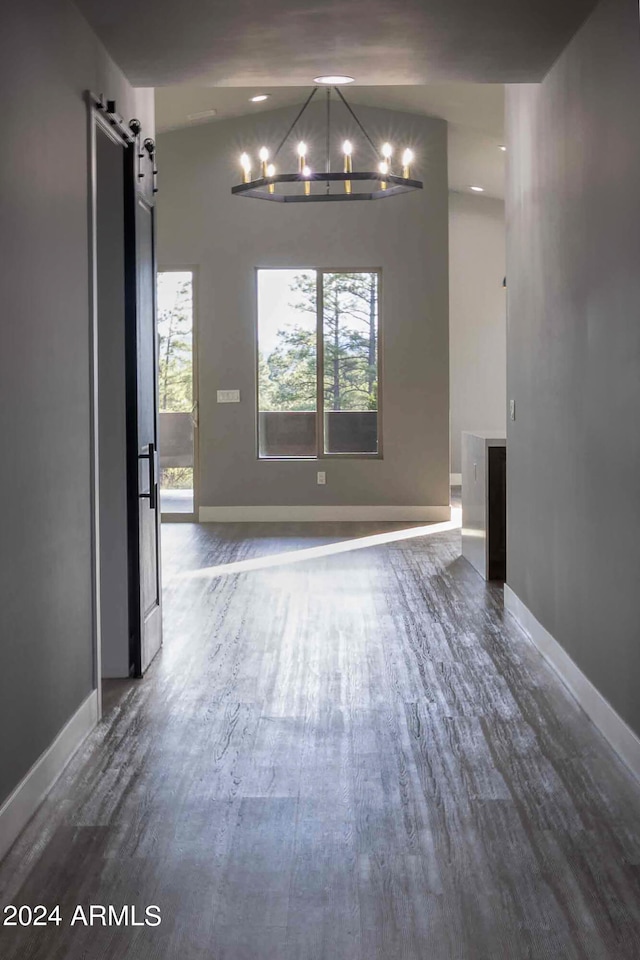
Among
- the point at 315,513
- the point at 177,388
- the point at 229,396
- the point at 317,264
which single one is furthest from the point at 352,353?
the point at 177,388

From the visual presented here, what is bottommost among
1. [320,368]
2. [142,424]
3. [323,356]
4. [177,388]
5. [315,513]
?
[315,513]

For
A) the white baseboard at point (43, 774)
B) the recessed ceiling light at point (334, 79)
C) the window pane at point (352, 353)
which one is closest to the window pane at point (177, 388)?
the window pane at point (352, 353)

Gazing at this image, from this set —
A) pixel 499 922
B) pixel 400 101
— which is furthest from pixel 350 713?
pixel 400 101

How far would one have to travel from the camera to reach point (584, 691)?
3740 millimetres

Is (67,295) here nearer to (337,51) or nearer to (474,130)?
(337,51)

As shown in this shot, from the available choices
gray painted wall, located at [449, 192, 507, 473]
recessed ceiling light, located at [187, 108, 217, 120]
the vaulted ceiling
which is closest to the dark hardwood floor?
the vaulted ceiling

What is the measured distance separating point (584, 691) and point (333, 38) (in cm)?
265

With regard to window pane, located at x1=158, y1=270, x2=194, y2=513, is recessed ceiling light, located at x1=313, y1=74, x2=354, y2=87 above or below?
above

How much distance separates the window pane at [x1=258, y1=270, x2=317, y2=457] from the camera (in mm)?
9469

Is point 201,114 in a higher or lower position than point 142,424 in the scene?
higher

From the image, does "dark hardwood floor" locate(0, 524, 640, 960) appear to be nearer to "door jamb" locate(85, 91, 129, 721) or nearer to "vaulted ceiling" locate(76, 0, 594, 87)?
"door jamb" locate(85, 91, 129, 721)

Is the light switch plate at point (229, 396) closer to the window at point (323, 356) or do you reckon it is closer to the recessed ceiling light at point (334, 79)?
the window at point (323, 356)

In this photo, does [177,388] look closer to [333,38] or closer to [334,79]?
[334,79]

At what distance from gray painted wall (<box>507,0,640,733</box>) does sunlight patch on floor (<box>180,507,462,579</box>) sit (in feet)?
7.76
